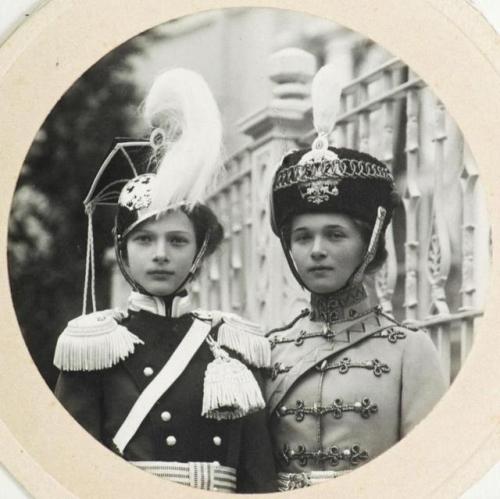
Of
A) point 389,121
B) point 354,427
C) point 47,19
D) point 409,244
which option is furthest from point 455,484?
point 47,19

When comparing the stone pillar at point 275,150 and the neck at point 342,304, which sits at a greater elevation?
the stone pillar at point 275,150

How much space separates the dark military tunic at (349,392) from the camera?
2979mm

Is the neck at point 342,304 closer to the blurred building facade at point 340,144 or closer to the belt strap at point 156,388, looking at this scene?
the blurred building facade at point 340,144

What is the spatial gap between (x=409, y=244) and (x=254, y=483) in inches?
20.2

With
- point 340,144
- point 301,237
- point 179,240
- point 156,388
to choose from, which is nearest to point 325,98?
point 340,144

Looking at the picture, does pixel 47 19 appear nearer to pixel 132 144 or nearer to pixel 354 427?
pixel 132 144

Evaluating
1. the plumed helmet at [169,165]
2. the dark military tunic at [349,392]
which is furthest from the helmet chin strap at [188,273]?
the dark military tunic at [349,392]

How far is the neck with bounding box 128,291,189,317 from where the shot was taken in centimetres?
301

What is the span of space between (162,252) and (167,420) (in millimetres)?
301

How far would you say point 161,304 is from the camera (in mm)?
3012

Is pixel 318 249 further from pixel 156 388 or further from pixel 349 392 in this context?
pixel 156 388

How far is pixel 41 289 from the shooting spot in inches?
119

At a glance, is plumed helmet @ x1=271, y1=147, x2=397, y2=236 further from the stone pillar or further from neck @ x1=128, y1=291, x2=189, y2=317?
neck @ x1=128, y1=291, x2=189, y2=317

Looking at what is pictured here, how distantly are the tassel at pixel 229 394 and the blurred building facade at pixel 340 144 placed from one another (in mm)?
140
